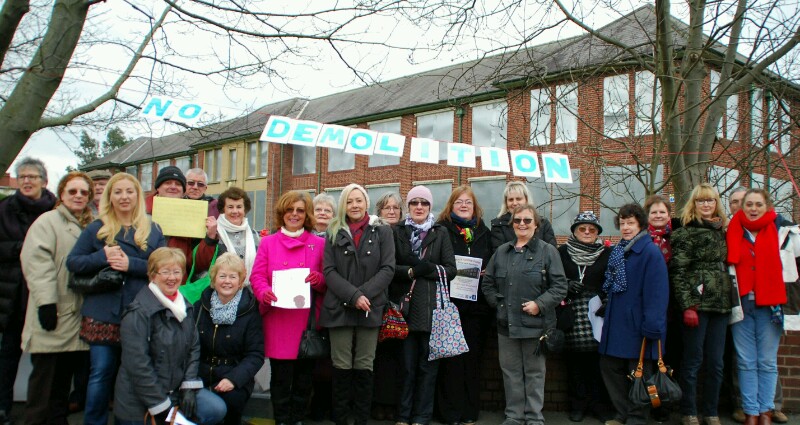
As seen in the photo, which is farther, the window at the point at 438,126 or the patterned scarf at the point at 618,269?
the window at the point at 438,126

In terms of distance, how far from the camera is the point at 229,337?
4309 mm

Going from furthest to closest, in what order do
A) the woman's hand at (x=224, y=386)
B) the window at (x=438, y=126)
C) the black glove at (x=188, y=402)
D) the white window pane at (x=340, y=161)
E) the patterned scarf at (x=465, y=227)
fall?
1. the white window pane at (x=340, y=161)
2. the window at (x=438, y=126)
3. the patterned scarf at (x=465, y=227)
4. the woman's hand at (x=224, y=386)
5. the black glove at (x=188, y=402)

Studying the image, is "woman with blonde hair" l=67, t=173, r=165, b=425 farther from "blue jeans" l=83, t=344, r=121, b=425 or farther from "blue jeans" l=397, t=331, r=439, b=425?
"blue jeans" l=397, t=331, r=439, b=425

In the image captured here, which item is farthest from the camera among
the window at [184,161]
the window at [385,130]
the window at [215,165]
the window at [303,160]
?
the window at [184,161]

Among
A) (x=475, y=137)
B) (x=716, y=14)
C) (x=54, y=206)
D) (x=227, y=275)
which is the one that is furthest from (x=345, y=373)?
(x=475, y=137)

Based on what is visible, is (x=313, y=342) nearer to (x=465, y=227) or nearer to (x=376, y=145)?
(x=465, y=227)

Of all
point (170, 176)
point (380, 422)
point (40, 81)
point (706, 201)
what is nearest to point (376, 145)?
point (170, 176)

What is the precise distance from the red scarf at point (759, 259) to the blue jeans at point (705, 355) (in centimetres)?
35

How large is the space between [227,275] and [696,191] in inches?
158

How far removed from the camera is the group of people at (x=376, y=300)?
410cm

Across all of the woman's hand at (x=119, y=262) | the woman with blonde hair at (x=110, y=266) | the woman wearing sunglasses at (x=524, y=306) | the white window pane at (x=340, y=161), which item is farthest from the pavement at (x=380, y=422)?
the white window pane at (x=340, y=161)

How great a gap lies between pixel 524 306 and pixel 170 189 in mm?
3257

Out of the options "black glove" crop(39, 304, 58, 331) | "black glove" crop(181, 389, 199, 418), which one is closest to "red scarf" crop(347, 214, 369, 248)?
"black glove" crop(181, 389, 199, 418)

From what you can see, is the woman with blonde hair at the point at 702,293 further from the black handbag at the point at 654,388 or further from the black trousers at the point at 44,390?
the black trousers at the point at 44,390
